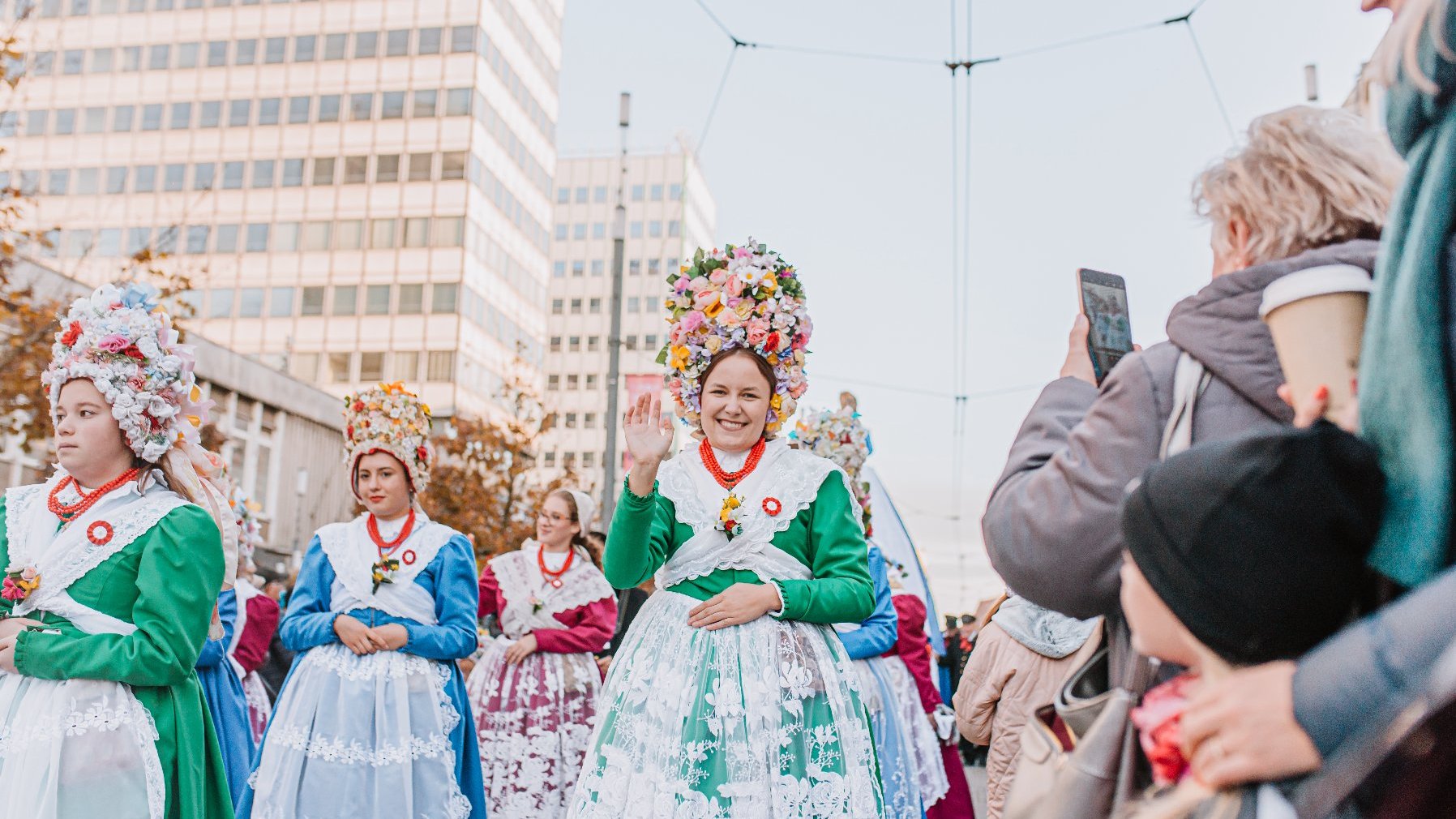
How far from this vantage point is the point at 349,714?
5.98 m

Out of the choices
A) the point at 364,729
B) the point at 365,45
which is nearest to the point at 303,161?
the point at 365,45

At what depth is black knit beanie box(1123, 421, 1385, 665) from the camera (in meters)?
Result: 1.61

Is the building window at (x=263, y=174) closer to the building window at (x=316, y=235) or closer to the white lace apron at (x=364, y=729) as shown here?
the building window at (x=316, y=235)

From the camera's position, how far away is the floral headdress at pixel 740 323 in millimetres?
4699

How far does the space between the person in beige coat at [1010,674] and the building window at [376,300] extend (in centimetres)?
4877

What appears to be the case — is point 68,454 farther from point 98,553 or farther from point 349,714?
Answer: point 349,714

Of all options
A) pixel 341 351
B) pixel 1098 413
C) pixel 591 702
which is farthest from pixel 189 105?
pixel 1098 413

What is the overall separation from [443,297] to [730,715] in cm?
4926

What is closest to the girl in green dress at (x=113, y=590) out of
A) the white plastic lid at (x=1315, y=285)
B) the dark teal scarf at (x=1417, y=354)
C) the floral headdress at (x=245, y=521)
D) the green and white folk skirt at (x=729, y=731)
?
the green and white folk skirt at (x=729, y=731)

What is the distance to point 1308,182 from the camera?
202 centimetres

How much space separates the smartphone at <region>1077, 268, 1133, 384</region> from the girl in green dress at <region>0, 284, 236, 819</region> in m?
3.07

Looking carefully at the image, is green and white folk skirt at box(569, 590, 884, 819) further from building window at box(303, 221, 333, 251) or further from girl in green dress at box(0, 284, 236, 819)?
building window at box(303, 221, 333, 251)

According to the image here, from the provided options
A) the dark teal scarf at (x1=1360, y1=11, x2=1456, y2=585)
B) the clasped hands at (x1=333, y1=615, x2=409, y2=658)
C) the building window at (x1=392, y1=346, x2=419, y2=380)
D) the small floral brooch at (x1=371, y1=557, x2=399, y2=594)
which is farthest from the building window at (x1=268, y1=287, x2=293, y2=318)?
the dark teal scarf at (x1=1360, y1=11, x2=1456, y2=585)

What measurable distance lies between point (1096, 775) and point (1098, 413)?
587 mm
